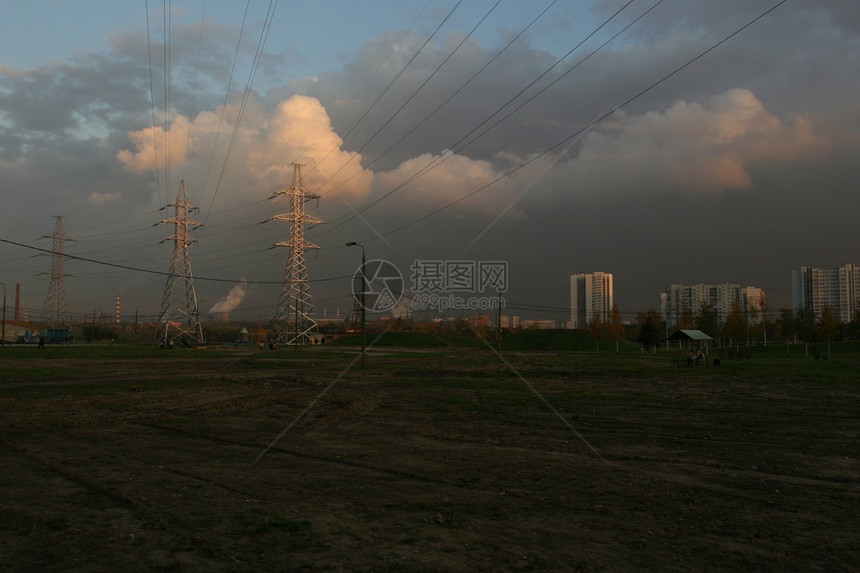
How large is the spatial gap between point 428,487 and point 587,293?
167165mm

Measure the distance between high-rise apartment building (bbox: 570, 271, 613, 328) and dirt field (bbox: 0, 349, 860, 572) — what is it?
149523 millimetres

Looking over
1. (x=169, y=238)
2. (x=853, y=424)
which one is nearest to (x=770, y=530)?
(x=853, y=424)

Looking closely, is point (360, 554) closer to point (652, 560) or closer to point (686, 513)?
point (652, 560)

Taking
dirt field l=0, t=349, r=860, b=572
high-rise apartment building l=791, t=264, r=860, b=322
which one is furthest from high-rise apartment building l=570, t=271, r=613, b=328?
dirt field l=0, t=349, r=860, b=572

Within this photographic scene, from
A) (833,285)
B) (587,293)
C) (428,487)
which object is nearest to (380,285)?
(428,487)

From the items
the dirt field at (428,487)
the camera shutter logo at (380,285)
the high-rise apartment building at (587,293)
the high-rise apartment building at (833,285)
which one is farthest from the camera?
the high-rise apartment building at (587,293)

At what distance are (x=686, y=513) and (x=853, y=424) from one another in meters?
10.2

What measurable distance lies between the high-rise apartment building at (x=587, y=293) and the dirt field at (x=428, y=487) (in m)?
150

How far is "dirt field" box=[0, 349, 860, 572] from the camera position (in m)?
5.64

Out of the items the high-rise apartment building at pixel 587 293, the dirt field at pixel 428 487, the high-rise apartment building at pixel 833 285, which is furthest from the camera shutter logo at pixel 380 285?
the high-rise apartment building at pixel 833 285

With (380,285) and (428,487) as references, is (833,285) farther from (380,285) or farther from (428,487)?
(428,487)

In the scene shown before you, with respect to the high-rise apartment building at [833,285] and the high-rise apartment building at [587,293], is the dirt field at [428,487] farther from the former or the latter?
the high-rise apartment building at [833,285]

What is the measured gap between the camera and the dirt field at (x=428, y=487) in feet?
18.5

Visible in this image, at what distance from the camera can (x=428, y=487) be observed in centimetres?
816
